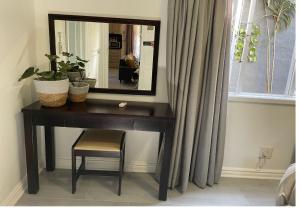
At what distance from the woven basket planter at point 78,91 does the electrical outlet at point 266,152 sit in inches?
73.9

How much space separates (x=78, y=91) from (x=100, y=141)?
1.56 feet

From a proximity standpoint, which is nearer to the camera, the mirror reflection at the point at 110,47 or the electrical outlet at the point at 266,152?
the mirror reflection at the point at 110,47

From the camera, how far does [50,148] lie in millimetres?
2252

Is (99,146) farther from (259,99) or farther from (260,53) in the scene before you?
(260,53)

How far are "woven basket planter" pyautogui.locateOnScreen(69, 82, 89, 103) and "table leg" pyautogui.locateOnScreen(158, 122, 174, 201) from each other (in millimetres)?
813

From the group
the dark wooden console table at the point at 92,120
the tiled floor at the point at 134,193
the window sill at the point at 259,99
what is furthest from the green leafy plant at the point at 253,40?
the tiled floor at the point at 134,193

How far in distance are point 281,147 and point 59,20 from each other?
2.52 metres

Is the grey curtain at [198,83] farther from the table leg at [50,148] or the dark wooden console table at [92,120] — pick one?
the table leg at [50,148]

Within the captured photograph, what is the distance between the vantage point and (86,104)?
2.02 metres

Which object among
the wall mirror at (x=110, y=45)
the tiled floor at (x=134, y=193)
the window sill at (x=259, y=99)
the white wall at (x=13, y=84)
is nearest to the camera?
the white wall at (x=13, y=84)

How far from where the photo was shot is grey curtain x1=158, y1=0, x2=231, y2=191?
187 cm

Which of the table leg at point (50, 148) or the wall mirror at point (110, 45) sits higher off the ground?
the wall mirror at point (110, 45)

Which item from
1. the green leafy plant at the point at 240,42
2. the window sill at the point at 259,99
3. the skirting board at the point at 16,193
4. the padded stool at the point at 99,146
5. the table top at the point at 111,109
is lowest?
the skirting board at the point at 16,193

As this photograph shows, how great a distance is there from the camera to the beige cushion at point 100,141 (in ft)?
6.13
